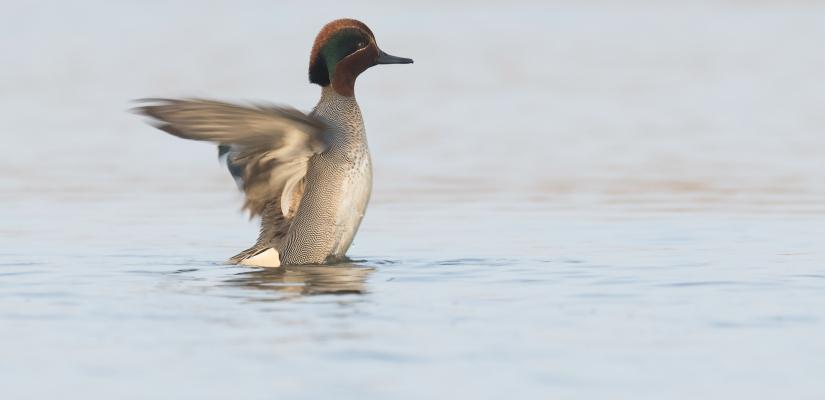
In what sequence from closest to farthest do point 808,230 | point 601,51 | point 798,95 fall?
1. point 808,230
2. point 798,95
3. point 601,51

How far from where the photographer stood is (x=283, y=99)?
20.0m

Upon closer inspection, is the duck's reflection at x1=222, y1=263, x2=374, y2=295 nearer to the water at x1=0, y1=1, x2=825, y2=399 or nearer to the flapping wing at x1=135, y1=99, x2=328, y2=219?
the water at x1=0, y1=1, x2=825, y2=399

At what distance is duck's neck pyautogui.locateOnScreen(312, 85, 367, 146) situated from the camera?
9008 mm

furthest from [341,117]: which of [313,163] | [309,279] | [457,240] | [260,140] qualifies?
[457,240]

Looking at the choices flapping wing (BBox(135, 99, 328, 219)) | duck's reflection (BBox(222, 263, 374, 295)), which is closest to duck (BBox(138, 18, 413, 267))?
flapping wing (BBox(135, 99, 328, 219))

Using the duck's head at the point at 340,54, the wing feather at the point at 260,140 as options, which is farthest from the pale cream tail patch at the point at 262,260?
the duck's head at the point at 340,54

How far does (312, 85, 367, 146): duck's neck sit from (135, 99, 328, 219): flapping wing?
19cm

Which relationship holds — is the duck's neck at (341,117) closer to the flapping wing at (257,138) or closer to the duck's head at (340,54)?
the duck's head at (340,54)

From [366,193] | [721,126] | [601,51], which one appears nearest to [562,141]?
[721,126]

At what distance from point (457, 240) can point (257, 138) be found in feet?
7.61

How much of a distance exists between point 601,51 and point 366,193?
19172 millimetres

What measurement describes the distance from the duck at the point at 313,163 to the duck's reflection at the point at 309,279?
0.15 metres

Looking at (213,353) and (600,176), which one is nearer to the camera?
(213,353)

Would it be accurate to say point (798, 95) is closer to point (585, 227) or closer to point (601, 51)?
point (601, 51)
